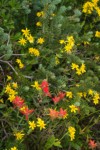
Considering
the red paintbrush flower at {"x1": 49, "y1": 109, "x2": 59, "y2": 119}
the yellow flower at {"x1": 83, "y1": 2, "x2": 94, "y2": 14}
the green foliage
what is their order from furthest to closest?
the yellow flower at {"x1": 83, "y1": 2, "x2": 94, "y2": 14}, the green foliage, the red paintbrush flower at {"x1": 49, "y1": 109, "x2": 59, "y2": 119}

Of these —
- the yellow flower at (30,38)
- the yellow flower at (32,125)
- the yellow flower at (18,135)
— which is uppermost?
the yellow flower at (30,38)

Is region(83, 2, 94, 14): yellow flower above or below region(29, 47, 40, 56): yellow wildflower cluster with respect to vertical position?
above

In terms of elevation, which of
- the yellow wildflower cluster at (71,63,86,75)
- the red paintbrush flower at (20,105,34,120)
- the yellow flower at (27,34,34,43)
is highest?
the yellow flower at (27,34,34,43)

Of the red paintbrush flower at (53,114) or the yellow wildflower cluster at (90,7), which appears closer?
the red paintbrush flower at (53,114)

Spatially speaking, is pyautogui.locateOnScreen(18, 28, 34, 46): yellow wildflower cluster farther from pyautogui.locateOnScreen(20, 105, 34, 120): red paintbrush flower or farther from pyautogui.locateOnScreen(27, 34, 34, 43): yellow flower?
pyautogui.locateOnScreen(20, 105, 34, 120): red paintbrush flower

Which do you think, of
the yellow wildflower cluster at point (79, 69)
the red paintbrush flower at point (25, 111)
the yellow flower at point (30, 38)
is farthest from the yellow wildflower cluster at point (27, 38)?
the red paintbrush flower at point (25, 111)

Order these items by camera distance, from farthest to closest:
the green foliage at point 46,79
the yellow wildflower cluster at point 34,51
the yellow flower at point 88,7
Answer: the yellow flower at point 88,7 → the yellow wildflower cluster at point 34,51 → the green foliage at point 46,79

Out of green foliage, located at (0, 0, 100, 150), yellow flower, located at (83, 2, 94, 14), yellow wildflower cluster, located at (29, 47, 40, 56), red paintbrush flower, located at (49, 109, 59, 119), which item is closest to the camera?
red paintbrush flower, located at (49, 109, 59, 119)

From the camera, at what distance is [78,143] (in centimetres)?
318

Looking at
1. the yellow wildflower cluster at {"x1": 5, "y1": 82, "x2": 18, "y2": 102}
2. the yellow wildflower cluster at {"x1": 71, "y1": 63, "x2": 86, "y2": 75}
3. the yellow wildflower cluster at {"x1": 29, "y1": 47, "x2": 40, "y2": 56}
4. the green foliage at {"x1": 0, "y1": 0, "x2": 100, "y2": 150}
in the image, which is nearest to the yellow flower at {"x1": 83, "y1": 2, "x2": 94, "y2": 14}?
the green foliage at {"x1": 0, "y1": 0, "x2": 100, "y2": 150}

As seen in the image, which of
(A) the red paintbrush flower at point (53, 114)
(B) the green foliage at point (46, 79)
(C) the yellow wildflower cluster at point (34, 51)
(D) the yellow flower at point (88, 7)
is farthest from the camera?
(D) the yellow flower at point (88, 7)

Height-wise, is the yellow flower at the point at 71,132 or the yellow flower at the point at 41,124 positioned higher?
the yellow flower at the point at 41,124

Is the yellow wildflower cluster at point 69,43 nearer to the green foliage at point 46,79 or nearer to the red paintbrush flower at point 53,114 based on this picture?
the green foliage at point 46,79

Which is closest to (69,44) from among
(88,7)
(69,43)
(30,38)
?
(69,43)
